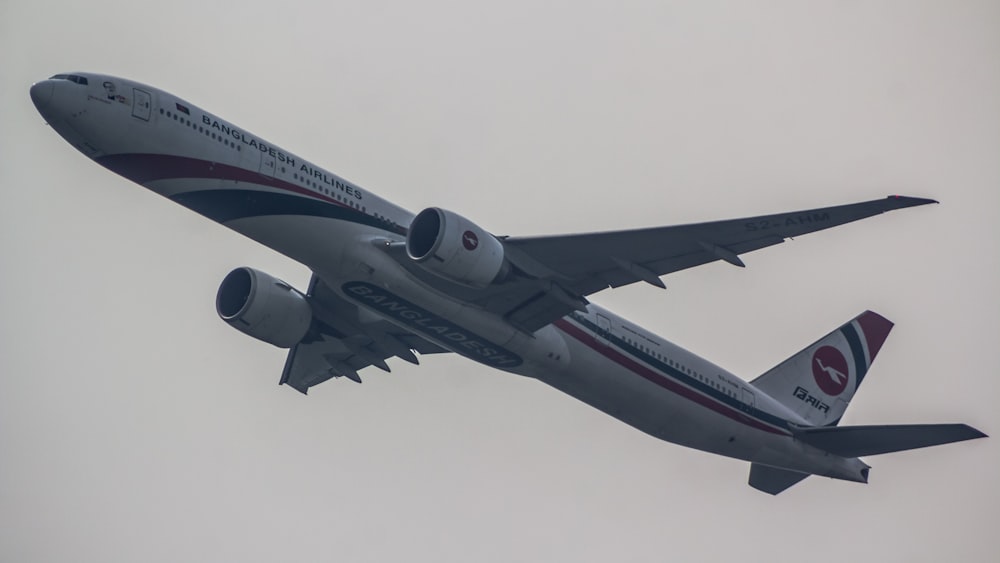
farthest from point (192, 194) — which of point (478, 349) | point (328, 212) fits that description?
point (478, 349)

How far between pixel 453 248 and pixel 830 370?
17901 mm

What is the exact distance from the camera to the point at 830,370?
4031 centimetres

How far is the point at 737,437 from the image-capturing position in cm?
3491

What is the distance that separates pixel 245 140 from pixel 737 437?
16.3 m

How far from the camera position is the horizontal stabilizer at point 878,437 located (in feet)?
104

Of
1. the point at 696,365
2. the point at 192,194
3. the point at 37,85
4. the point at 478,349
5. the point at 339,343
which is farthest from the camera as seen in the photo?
the point at 339,343

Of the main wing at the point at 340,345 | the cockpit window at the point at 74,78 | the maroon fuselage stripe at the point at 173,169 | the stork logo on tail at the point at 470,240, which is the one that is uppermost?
the cockpit window at the point at 74,78

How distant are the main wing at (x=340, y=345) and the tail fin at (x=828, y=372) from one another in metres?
11.3

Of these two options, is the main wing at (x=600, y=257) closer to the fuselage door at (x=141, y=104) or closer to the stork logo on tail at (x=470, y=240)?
the stork logo on tail at (x=470, y=240)

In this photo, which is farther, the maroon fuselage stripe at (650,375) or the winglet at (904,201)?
the maroon fuselage stripe at (650,375)

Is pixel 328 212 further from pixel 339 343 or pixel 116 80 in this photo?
pixel 339 343

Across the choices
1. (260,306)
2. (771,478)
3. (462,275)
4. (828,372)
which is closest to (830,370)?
(828,372)

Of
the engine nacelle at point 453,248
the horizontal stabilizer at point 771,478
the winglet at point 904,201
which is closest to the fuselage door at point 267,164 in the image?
the engine nacelle at point 453,248

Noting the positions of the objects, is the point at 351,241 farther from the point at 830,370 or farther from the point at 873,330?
the point at 873,330
